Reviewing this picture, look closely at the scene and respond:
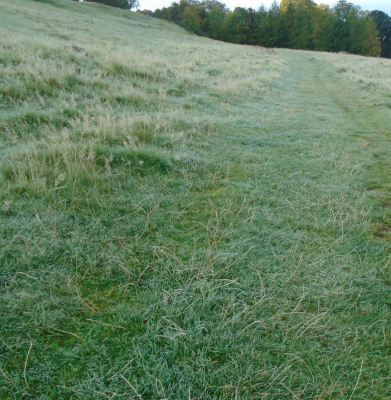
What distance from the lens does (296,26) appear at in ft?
199

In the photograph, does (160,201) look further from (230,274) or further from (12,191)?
(12,191)

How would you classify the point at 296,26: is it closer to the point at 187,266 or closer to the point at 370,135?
the point at 370,135

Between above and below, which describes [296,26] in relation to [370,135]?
above

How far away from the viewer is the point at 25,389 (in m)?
1.53

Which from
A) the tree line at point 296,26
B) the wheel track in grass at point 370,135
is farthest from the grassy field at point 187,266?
the tree line at point 296,26

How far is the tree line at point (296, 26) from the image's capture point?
56.9 m

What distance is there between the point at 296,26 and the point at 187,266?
244 ft

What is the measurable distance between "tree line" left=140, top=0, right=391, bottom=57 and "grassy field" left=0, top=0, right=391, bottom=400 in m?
64.4

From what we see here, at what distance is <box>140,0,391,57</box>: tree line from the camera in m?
56.9

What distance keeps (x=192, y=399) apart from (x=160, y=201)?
2126 mm

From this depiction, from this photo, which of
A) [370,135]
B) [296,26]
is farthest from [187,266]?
[296,26]

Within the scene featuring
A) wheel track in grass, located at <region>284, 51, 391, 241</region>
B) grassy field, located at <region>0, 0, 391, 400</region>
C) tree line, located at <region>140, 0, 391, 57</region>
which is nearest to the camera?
grassy field, located at <region>0, 0, 391, 400</region>

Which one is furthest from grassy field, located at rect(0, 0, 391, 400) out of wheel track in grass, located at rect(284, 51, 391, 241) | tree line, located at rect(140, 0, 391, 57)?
tree line, located at rect(140, 0, 391, 57)

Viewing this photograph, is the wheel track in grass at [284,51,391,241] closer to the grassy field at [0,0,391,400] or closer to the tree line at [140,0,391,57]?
the grassy field at [0,0,391,400]
